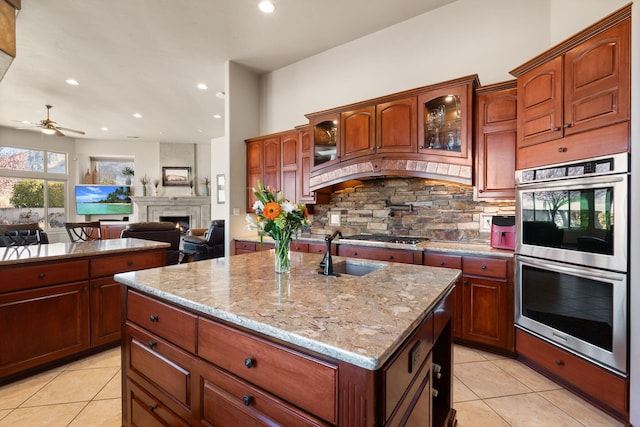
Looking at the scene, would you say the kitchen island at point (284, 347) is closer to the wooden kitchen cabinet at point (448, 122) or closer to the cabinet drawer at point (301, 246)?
the wooden kitchen cabinet at point (448, 122)

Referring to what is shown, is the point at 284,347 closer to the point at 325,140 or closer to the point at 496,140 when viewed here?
the point at 496,140

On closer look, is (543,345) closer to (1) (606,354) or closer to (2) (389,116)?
(1) (606,354)

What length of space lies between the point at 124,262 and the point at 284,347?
2.44 m

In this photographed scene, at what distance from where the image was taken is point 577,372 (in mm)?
1928

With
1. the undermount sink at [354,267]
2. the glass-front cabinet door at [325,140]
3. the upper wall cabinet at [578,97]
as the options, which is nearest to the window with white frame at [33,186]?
the glass-front cabinet door at [325,140]

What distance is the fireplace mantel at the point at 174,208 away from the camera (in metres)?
8.92

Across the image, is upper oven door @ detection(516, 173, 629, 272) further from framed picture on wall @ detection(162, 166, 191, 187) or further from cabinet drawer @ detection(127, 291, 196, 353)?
framed picture on wall @ detection(162, 166, 191, 187)

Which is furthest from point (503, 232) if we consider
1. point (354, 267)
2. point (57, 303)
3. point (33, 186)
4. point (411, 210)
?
point (33, 186)

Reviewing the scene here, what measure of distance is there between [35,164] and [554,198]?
11167 millimetres

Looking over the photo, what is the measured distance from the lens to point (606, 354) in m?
1.76

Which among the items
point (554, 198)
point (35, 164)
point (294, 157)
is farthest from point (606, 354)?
point (35, 164)

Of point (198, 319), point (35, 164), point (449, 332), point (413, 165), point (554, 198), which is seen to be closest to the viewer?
point (198, 319)

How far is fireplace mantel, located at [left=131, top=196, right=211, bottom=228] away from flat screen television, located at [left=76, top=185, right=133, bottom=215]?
1.26ft

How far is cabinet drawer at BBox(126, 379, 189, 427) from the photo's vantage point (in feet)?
4.15
